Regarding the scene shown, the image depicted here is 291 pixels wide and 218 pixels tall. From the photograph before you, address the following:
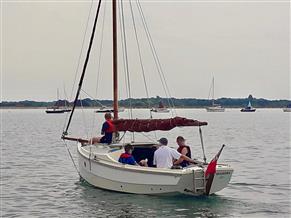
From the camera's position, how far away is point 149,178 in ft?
60.3

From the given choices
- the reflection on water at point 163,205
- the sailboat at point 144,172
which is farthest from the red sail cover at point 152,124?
the reflection on water at point 163,205

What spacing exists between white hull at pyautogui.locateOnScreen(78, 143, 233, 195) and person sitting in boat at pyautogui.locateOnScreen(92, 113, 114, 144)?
1.14 meters

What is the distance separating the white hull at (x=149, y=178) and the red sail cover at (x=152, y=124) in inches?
37.9

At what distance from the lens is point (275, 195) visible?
21.8 metres

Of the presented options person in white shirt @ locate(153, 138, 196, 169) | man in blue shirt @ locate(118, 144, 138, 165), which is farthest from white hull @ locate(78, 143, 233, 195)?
person in white shirt @ locate(153, 138, 196, 169)

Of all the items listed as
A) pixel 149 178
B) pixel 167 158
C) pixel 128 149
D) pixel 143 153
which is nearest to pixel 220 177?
pixel 167 158

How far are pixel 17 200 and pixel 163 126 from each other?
569cm

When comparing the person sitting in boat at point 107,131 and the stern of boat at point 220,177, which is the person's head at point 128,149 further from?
the stern of boat at point 220,177

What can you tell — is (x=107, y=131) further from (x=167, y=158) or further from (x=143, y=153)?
(x=167, y=158)

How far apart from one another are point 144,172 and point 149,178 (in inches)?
12.5

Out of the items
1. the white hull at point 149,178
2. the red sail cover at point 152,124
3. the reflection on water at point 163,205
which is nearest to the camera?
the reflection on water at point 163,205

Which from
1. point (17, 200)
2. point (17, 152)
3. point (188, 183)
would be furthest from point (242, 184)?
point (17, 152)

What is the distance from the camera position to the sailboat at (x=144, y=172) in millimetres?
17969

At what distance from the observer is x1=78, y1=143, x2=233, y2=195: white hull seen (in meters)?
17.9
